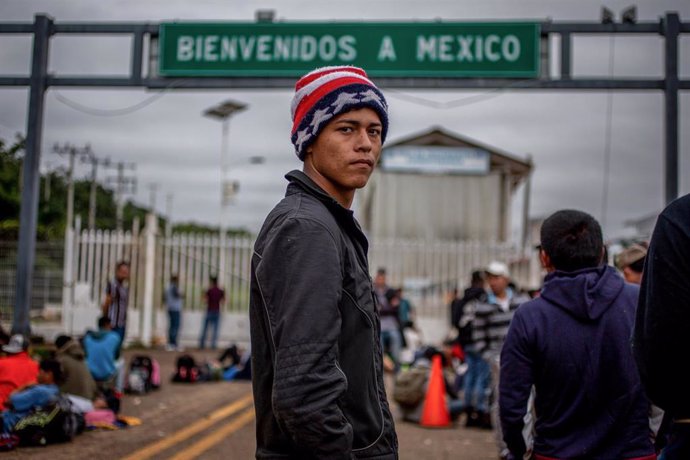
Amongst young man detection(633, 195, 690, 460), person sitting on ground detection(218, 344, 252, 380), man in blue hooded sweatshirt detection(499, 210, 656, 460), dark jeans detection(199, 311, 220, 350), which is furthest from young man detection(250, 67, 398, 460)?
dark jeans detection(199, 311, 220, 350)

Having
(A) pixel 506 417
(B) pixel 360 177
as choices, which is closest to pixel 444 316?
(A) pixel 506 417

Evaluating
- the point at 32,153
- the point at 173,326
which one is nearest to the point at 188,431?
the point at 32,153

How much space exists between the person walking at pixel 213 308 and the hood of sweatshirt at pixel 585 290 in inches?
663

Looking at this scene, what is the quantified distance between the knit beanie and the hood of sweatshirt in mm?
1479

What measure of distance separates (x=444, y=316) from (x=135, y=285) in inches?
310

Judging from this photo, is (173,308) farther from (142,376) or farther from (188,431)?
(188,431)

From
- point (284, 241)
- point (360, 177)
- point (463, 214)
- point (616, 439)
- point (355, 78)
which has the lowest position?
point (616, 439)

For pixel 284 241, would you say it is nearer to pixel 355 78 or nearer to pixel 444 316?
pixel 355 78

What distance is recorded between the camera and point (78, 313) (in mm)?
19812

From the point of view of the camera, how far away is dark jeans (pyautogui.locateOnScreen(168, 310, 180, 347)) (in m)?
20.3

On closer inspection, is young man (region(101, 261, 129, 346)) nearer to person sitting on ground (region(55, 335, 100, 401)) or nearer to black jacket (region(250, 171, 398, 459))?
person sitting on ground (region(55, 335, 100, 401))

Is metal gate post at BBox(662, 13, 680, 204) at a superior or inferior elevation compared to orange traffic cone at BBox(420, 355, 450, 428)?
superior

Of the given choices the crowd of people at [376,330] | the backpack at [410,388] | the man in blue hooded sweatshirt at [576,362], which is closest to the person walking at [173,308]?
the backpack at [410,388]

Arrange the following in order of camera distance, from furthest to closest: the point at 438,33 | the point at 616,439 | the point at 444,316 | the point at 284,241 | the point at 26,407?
the point at 444,316
the point at 438,33
the point at 26,407
the point at 616,439
the point at 284,241
